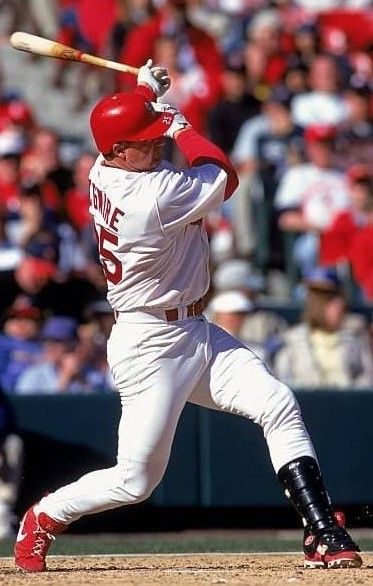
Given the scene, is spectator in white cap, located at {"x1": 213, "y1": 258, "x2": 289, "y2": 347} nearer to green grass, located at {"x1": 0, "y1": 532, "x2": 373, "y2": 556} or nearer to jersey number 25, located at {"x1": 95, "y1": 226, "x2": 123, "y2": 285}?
green grass, located at {"x1": 0, "y1": 532, "x2": 373, "y2": 556}

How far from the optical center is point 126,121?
6.46m

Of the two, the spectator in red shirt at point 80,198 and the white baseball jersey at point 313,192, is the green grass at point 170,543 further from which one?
the white baseball jersey at point 313,192

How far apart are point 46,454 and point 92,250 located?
238 cm

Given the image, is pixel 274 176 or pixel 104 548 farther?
pixel 274 176

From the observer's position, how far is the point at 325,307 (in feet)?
36.1

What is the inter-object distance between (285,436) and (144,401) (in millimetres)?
603

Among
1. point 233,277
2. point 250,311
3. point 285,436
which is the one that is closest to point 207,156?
point 285,436

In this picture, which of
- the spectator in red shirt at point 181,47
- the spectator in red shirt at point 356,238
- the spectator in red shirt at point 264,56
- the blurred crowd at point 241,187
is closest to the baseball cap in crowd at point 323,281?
the blurred crowd at point 241,187

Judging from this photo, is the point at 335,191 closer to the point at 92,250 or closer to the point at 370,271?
the point at 370,271

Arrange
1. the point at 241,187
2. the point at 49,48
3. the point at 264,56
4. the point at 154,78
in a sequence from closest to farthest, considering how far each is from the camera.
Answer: the point at 154,78, the point at 49,48, the point at 241,187, the point at 264,56

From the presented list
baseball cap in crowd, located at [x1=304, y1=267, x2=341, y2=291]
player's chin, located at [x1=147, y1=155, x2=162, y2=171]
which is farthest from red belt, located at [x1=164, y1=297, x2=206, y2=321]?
baseball cap in crowd, located at [x1=304, y1=267, x2=341, y2=291]

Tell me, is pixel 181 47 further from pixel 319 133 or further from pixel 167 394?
pixel 167 394

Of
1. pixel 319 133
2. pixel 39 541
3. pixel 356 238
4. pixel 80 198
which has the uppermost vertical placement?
pixel 319 133

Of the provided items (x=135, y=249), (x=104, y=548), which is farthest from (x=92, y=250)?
(x=135, y=249)
